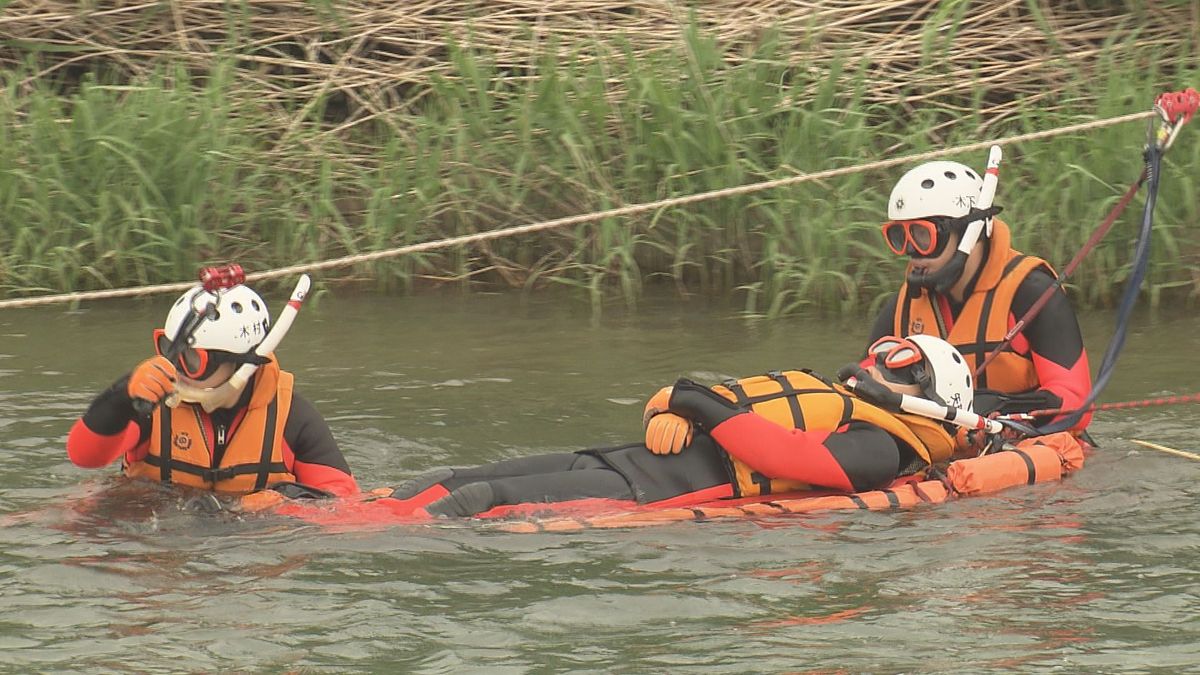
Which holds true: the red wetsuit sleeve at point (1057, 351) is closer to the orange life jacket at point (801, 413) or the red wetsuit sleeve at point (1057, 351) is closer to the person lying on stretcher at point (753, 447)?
the person lying on stretcher at point (753, 447)

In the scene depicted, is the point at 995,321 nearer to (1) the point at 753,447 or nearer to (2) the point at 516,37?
(1) the point at 753,447

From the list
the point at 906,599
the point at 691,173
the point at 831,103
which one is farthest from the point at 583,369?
the point at 906,599

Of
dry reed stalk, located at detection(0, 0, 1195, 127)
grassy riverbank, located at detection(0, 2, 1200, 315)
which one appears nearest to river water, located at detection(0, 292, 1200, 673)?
grassy riverbank, located at detection(0, 2, 1200, 315)

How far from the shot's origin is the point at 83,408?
25.9ft

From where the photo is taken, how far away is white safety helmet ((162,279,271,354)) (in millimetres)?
5969

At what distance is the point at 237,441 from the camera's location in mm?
6191

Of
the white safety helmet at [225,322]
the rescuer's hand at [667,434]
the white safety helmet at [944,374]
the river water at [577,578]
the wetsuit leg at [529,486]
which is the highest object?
the white safety helmet at [225,322]

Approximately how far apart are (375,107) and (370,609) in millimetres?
5974

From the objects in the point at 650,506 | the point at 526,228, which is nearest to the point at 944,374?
the point at 650,506

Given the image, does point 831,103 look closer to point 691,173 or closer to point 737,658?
point 691,173

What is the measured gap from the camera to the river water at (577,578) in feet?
16.7

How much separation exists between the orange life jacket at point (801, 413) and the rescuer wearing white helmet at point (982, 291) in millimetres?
715

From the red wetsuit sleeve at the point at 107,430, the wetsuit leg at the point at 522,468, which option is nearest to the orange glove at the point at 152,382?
the red wetsuit sleeve at the point at 107,430

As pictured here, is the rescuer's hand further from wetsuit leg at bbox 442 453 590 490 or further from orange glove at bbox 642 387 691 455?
wetsuit leg at bbox 442 453 590 490
